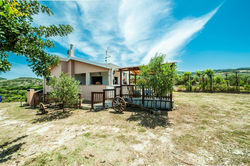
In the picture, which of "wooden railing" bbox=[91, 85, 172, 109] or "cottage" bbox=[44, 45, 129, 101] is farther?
"cottage" bbox=[44, 45, 129, 101]

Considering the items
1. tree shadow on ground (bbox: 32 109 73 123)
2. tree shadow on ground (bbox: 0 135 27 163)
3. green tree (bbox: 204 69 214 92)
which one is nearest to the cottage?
tree shadow on ground (bbox: 32 109 73 123)

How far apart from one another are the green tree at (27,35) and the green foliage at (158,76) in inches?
173

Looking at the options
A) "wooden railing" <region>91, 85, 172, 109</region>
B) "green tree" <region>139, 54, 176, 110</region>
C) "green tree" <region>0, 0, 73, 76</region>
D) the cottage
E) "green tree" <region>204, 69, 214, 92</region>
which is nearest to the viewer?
"green tree" <region>0, 0, 73, 76</region>

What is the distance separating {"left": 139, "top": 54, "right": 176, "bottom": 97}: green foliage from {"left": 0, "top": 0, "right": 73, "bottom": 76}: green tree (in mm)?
4402

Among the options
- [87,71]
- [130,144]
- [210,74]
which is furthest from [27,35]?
[210,74]

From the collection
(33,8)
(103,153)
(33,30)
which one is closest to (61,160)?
(103,153)

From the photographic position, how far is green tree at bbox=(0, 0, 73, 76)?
5.85 feet

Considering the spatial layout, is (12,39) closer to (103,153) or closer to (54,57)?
(54,57)

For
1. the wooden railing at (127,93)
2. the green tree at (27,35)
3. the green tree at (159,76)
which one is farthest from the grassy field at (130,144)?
the wooden railing at (127,93)

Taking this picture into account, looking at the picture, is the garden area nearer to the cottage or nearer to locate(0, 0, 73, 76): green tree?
the cottage

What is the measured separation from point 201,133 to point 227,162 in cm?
147

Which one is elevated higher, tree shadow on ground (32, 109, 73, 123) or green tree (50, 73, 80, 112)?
green tree (50, 73, 80, 112)

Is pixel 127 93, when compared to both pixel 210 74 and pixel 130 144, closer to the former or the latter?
pixel 130 144

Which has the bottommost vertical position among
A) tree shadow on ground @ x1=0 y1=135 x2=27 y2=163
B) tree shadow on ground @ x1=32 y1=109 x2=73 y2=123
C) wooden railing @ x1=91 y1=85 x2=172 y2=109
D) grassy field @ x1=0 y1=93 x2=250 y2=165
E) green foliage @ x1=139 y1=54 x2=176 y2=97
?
tree shadow on ground @ x1=0 y1=135 x2=27 y2=163
